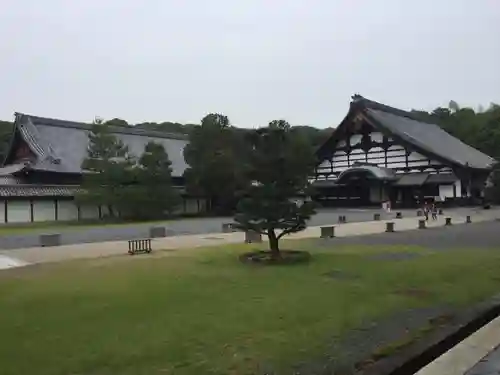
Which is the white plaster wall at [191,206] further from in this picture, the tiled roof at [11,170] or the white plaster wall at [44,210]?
the tiled roof at [11,170]

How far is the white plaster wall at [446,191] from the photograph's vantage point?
1687 inches

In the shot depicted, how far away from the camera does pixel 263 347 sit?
5.03m

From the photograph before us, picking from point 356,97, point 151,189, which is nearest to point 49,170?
point 151,189

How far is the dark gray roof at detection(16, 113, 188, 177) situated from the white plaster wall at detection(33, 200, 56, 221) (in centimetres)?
339

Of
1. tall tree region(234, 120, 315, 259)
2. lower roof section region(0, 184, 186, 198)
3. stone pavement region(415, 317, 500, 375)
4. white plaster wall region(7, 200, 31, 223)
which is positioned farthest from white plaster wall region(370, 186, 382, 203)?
stone pavement region(415, 317, 500, 375)

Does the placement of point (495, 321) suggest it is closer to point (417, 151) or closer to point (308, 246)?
point (308, 246)

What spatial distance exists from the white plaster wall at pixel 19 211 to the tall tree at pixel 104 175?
3851 millimetres

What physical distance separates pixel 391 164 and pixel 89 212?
2608 cm

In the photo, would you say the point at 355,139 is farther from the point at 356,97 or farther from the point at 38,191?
the point at 38,191

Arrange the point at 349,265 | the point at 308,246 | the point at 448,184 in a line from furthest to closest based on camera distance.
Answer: the point at 448,184 < the point at 308,246 < the point at 349,265

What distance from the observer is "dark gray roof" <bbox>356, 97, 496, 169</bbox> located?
44.0m

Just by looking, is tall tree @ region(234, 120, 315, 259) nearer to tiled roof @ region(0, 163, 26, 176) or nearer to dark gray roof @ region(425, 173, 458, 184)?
tiled roof @ region(0, 163, 26, 176)

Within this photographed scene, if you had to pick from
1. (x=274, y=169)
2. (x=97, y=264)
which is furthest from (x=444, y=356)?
(x=97, y=264)

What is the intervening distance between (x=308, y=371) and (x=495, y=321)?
122 inches
